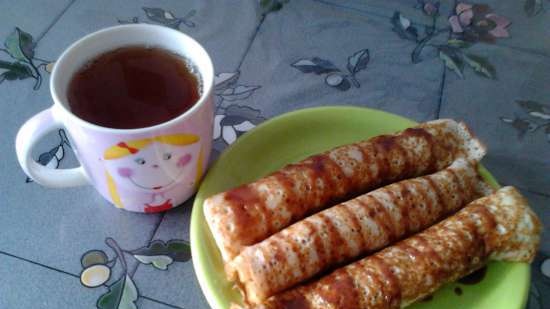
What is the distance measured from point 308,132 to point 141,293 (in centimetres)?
42

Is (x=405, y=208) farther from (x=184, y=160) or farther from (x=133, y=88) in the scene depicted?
(x=133, y=88)

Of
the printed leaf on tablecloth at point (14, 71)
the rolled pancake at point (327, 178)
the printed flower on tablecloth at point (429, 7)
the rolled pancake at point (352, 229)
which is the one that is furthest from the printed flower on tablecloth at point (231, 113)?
the printed flower on tablecloth at point (429, 7)

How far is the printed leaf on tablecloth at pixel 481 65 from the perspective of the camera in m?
1.25

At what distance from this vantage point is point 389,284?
79 centimetres

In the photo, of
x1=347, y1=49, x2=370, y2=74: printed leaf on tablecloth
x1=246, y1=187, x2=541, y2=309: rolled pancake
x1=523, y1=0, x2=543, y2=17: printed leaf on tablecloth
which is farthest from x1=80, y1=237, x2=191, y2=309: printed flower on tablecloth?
x1=523, y1=0, x2=543, y2=17: printed leaf on tablecloth

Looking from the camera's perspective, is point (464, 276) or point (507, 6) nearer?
point (464, 276)

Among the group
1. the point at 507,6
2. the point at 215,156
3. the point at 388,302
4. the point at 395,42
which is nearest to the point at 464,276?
the point at 388,302

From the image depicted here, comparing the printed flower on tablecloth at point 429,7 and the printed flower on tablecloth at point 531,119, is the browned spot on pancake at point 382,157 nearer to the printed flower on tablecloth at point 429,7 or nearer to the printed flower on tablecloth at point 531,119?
the printed flower on tablecloth at point 531,119

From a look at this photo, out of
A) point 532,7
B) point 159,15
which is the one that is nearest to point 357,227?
point 159,15

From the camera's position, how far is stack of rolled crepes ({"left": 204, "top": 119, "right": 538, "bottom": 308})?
787mm

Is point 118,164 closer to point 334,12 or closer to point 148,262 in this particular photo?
point 148,262

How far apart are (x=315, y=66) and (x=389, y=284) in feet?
1.98

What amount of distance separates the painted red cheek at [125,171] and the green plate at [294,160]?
12cm

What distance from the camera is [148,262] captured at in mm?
893
